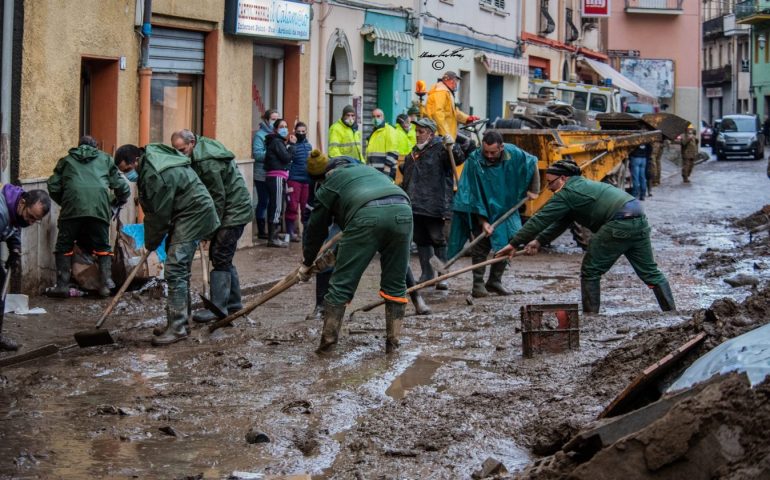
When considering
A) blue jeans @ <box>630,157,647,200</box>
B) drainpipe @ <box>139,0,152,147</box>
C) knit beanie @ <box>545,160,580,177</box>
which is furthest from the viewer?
blue jeans @ <box>630,157,647,200</box>

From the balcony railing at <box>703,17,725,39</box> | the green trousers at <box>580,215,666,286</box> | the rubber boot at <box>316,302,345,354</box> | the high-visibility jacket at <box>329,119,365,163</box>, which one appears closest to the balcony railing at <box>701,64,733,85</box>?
the balcony railing at <box>703,17,725,39</box>

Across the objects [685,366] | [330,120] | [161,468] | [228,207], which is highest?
[330,120]

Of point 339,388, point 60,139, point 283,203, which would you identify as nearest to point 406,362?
point 339,388

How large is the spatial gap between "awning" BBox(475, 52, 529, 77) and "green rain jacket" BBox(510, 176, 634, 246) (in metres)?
16.8

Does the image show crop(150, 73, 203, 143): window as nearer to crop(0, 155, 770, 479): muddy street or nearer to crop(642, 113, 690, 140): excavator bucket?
crop(0, 155, 770, 479): muddy street

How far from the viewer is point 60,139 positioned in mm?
12195

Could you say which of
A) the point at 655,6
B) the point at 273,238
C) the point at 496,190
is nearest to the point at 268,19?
the point at 273,238

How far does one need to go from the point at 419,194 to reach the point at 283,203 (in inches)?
172

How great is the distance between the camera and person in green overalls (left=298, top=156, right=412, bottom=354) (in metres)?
8.54

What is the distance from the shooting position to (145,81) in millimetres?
13734

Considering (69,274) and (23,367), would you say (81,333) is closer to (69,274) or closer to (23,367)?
(23,367)

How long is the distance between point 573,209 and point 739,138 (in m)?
37.4

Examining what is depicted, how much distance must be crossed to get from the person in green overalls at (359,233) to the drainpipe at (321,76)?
9658 mm

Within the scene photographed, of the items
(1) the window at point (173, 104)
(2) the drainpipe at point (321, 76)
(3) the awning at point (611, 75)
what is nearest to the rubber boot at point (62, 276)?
(1) the window at point (173, 104)
